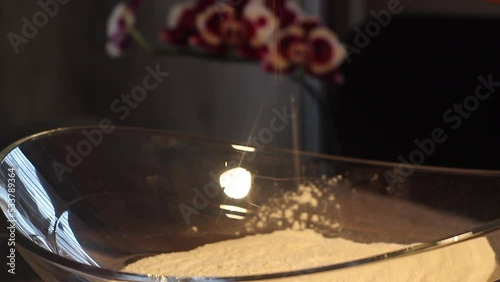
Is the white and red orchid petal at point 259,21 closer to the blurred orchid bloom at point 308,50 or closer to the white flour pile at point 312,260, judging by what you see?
the blurred orchid bloom at point 308,50

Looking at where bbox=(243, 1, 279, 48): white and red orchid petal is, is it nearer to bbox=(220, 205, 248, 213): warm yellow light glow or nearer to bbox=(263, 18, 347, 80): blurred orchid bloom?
bbox=(263, 18, 347, 80): blurred orchid bloom

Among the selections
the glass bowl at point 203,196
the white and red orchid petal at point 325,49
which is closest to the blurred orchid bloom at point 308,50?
the white and red orchid petal at point 325,49

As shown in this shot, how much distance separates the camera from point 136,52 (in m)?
0.88

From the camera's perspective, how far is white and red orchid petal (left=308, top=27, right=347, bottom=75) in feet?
2.73

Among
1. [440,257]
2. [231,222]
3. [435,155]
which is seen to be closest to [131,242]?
[231,222]

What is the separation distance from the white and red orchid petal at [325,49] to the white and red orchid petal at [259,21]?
52 mm

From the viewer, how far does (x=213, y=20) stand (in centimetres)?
81

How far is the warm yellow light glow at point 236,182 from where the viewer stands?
0.45 m

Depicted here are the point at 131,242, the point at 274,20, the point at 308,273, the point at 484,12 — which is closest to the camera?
the point at 308,273

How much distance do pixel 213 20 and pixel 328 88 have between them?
0.17m

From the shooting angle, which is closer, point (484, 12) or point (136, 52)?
point (484, 12)

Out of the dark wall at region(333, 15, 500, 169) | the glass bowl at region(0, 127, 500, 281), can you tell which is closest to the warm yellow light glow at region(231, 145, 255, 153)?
the glass bowl at region(0, 127, 500, 281)

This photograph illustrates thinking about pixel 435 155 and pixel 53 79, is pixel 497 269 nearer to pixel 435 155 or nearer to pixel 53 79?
pixel 435 155

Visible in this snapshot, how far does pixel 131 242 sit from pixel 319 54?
486mm
